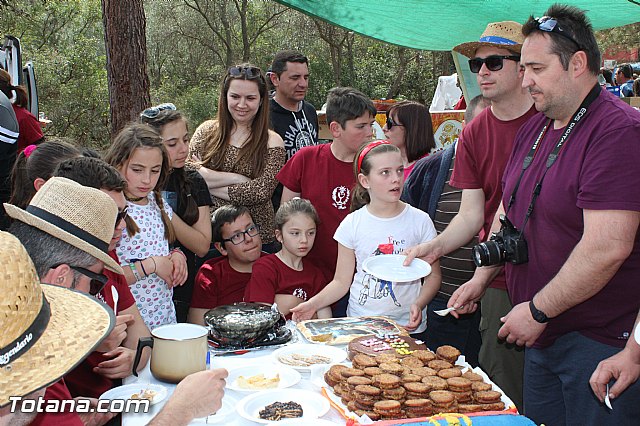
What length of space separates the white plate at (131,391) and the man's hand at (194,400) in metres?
0.26

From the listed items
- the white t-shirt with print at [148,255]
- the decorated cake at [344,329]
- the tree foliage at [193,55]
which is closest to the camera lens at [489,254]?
the decorated cake at [344,329]

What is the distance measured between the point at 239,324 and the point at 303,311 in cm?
63

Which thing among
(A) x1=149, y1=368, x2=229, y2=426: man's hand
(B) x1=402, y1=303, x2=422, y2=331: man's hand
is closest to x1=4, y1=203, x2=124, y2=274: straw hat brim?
(A) x1=149, y1=368, x2=229, y2=426: man's hand

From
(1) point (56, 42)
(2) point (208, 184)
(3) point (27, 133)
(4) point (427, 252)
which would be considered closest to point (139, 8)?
(3) point (27, 133)

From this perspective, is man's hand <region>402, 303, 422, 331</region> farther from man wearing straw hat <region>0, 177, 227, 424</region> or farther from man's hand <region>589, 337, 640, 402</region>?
man wearing straw hat <region>0, 177, 227, 424</region>

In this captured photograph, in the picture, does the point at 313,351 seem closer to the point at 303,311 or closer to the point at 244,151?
the point at 303,311

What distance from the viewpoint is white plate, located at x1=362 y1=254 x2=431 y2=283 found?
2.64 metres

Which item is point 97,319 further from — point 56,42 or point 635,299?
point 56,42

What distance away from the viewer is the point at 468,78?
20.0 feet

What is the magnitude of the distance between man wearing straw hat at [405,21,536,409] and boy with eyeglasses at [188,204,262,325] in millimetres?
1225

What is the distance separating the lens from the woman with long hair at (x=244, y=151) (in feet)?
13.0

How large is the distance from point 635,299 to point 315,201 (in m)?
1.96

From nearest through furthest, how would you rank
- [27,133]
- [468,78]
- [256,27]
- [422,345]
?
[422,345], [27,133], [468,78], [256,27]

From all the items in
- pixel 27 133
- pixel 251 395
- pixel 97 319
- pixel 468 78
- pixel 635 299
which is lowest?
pixel 251 395
